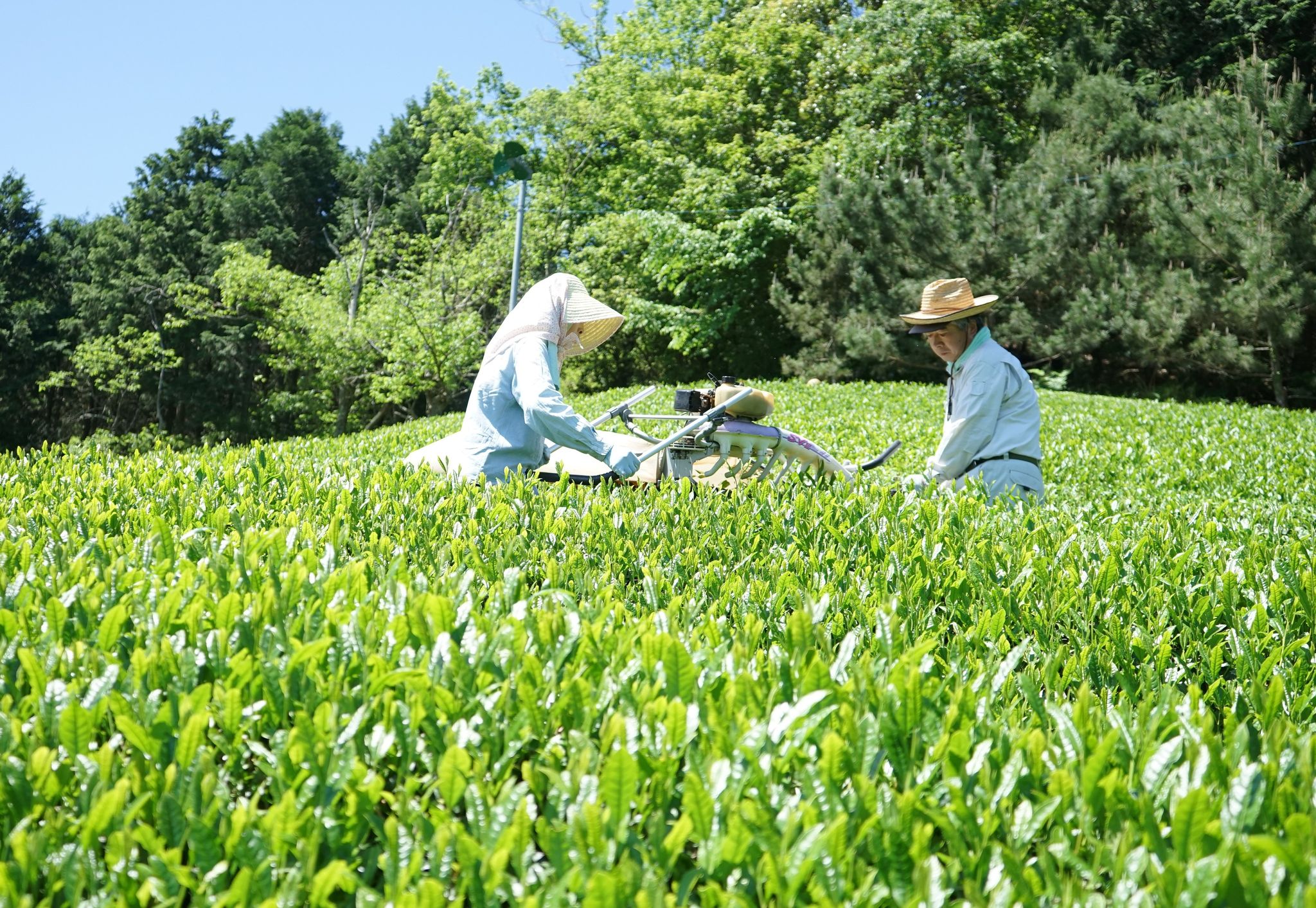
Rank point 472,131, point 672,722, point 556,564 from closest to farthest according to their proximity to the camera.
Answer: point 672,722 < point 556,564 < point 472,131

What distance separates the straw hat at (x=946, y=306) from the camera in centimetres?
598

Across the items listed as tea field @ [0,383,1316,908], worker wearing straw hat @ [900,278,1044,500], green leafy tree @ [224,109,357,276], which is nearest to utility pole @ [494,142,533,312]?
worker wearing straw hat @ [900,278,1044,500]

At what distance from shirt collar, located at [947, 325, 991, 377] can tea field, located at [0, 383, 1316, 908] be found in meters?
2.37

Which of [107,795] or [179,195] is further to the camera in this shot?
[179,195]

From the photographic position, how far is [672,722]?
5.71 feet

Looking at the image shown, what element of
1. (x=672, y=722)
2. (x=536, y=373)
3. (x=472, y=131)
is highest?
(x=472, y=131)

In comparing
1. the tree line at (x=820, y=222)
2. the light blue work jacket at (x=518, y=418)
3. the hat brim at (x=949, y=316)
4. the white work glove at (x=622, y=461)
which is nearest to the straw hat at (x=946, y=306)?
the hat brim at (x=949, y=316)

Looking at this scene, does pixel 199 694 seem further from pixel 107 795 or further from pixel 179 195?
pixel 179 195

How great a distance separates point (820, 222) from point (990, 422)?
75.9ft

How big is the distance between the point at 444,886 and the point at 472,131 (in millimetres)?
40211

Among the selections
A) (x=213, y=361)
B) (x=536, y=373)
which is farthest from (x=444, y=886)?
(x=213, y=361)

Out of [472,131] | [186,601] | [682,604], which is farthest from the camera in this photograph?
[472,131]

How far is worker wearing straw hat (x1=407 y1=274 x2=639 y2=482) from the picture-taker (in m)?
4.82

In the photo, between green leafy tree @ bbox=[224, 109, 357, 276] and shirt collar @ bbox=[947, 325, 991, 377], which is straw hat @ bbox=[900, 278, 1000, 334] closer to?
shirt collar @ bbox=[947, 325, 991, 377]
